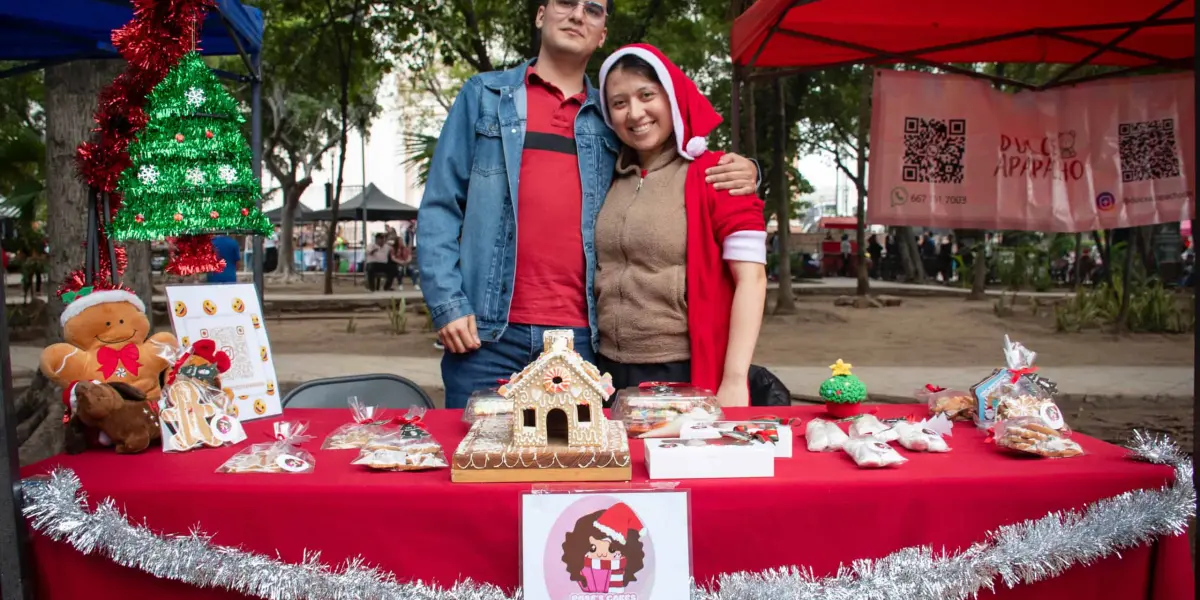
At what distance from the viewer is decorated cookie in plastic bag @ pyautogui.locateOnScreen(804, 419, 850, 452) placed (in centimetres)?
154

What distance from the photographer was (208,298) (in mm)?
1935

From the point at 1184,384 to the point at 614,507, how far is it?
24.5 ft

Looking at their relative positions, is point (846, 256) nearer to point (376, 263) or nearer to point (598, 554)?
point (376, 263)

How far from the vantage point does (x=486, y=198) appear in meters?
2.07

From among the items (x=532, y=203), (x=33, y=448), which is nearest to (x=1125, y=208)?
(x=532, y=203)

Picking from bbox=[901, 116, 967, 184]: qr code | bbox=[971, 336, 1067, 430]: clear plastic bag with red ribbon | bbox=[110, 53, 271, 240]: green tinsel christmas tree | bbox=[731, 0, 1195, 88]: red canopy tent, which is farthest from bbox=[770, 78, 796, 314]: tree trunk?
bbox=[110, 53, 271, 240]: green tinsel christmas tree

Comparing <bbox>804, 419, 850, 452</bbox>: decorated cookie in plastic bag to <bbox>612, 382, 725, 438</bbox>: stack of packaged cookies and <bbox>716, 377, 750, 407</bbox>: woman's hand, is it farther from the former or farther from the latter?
<bbox>716, 377, 750, 407</bbox>: woman's hand

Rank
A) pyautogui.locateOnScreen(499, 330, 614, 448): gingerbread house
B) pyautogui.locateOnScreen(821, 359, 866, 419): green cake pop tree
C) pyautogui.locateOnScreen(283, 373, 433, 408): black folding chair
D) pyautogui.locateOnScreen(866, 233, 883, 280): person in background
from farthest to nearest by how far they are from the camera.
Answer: pyautogui.locateOnScreen(866, 233, 883, 280): person in background < pyautogui.locateOnScreen(283, 373, 433, 408): black folding chair < pyautogui.locateOnScreen(821, 359, 866, 419): green cake pop tree < pyautogui.locateOnScreen(499, 330, 614, 448): gingerbread house

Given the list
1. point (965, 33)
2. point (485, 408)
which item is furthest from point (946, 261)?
point (485, 408)

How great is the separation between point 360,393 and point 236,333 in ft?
2.60

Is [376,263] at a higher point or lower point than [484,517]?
higher

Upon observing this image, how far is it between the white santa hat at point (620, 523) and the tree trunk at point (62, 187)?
3559mm

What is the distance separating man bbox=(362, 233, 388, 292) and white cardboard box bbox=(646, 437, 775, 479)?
62.9ft

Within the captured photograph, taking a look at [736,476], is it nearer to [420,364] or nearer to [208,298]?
[208,298]
